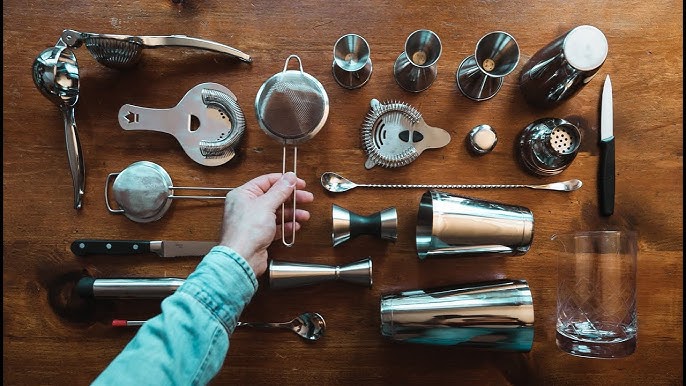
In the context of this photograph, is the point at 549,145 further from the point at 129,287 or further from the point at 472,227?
the point at 129,287

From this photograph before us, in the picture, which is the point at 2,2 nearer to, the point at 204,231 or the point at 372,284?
the point at 204,231

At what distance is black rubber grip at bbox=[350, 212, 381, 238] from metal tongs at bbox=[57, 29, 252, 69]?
15.3 inches

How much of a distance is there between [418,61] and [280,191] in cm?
38

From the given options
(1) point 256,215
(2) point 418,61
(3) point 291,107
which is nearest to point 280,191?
(1) point 256,215

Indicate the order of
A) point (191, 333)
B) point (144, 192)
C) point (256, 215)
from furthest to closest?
point (144, 192), point (256, 215), point (191, 333)

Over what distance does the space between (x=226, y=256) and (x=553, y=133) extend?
0.66 metres

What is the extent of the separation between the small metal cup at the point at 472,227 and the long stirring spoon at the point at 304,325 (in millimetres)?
252

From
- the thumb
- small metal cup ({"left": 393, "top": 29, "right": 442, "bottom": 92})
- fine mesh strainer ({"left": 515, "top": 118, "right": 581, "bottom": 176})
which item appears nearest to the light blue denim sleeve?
the thumb

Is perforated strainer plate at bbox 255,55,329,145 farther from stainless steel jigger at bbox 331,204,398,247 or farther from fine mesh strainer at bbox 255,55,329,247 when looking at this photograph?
stainless steel jigger at bbox 331,204,398,247

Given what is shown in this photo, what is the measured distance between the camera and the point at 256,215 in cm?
84

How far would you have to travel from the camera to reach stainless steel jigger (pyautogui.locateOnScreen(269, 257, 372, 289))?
0.91 metres

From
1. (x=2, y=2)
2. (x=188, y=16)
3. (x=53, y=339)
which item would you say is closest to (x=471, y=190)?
(x=188, y=16)

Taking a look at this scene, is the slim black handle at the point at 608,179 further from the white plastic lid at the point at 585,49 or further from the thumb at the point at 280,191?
the thumb at the point at 280,191

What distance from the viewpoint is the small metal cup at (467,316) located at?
89 centimetres
